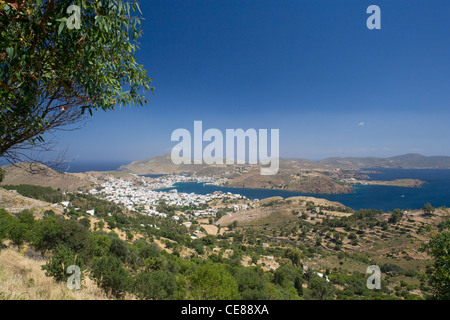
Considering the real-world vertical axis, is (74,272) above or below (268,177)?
above

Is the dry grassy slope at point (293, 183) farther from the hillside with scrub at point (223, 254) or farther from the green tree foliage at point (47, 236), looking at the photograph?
the green tree foliage at point (47, 236)

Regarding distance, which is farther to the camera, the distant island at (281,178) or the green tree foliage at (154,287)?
the distant island at (281,178)

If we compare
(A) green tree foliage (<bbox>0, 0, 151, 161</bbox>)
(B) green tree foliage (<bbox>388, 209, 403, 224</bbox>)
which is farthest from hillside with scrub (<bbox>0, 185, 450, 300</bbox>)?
(A) green tree foliage (<bbox>0, 0, 151, 161</bbox>)

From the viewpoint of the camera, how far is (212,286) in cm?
568

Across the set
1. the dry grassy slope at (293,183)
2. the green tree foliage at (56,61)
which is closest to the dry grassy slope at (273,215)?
the dry grassy slope at (293,183)

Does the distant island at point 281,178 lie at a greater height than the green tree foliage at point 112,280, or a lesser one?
lesser

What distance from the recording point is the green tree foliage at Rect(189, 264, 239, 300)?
212 inches

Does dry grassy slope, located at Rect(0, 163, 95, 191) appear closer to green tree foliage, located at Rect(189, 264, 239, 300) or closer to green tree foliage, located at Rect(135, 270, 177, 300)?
green tree foliage, located at Rect(135, 270, 177, 300)

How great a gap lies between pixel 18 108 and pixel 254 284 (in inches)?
371

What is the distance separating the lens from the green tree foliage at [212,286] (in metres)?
5.39

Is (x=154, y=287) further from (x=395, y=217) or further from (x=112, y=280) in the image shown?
(x=395, y=217)
